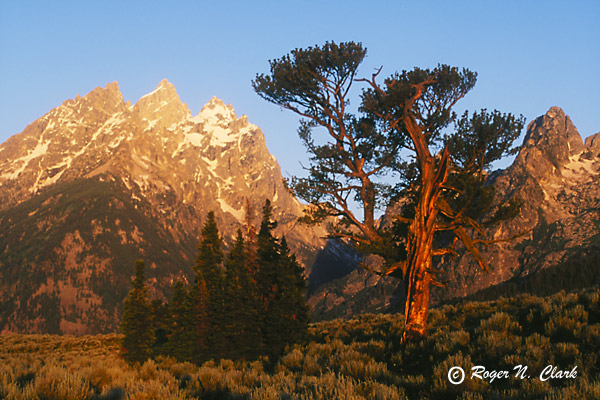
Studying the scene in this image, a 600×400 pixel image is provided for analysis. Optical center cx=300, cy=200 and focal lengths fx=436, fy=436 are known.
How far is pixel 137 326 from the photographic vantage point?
57375mm

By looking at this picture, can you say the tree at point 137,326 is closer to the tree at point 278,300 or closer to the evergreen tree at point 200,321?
the evergreen tree at point 200,321

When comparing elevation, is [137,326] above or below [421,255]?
below

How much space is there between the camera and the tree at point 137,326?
5609cm

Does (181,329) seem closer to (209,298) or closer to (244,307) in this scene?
(209,298)

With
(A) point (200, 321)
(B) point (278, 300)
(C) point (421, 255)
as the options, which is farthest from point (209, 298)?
(C) point (421, 255)

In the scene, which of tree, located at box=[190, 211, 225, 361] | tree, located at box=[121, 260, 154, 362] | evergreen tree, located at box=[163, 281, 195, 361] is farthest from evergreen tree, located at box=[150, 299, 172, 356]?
tree, located at box=[190, 211, 225, 361]

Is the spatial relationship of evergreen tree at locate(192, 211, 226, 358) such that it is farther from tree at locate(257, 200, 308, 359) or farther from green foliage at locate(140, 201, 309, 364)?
tree at locate(257, 200, 308, 359)

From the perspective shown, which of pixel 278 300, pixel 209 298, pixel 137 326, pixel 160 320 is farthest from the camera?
pixel 160 320

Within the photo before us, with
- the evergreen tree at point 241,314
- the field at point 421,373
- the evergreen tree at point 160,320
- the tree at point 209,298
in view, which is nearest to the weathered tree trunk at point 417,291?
the field at point 421,373

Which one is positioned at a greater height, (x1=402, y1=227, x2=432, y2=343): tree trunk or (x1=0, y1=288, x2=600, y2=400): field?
(x1=402, y1=227, x2=432, y2=343): tree trunk

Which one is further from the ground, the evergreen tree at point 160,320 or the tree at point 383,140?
the tree at point 383,140

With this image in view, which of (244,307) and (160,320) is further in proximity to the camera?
(160,320)

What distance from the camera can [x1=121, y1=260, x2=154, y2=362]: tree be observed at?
56094 mm

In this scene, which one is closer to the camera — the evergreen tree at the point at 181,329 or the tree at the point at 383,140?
the tree at the point at 383,140
